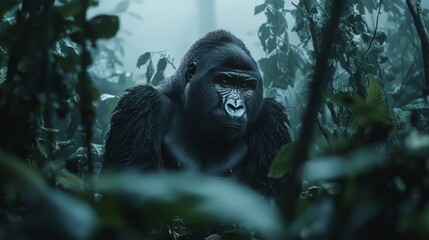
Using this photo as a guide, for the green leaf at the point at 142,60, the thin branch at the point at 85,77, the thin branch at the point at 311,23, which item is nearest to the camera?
the thin branch at the point at 85,77

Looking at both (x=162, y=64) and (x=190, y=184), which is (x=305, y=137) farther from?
(x=162, y=64)

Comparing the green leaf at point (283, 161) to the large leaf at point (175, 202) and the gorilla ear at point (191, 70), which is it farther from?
the gorilla ear at point (191, 70)

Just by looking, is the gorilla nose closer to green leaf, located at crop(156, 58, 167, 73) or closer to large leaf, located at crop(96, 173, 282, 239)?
green leaf, located at crop(156, 58, 167, 73)

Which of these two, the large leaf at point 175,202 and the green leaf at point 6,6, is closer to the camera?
the large leaf at point 175,202

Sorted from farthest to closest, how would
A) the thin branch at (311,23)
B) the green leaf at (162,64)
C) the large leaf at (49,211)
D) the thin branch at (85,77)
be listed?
the green leaf at (162,64), the thin branch at (311,23), the thin branch at (85,77), the large leaf at (49,211)

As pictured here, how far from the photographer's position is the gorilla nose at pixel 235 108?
260 centimetres

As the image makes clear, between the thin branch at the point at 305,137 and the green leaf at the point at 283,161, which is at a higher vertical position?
the thin branch at the point at 305,137

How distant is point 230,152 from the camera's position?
2.78 m

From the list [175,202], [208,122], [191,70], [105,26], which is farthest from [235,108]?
[175,202]

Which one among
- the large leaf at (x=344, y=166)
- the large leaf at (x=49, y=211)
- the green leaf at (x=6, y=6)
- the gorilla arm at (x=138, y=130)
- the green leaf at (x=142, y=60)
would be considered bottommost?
the gorilla arm at (x=138, y=130)

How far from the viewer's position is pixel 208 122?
2.69 m

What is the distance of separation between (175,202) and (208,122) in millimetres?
2106

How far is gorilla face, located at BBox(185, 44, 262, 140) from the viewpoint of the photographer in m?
2.64

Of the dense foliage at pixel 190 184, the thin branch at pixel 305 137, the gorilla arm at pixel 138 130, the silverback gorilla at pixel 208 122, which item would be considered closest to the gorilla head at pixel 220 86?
the silverback gorilla at pixel 208 122
